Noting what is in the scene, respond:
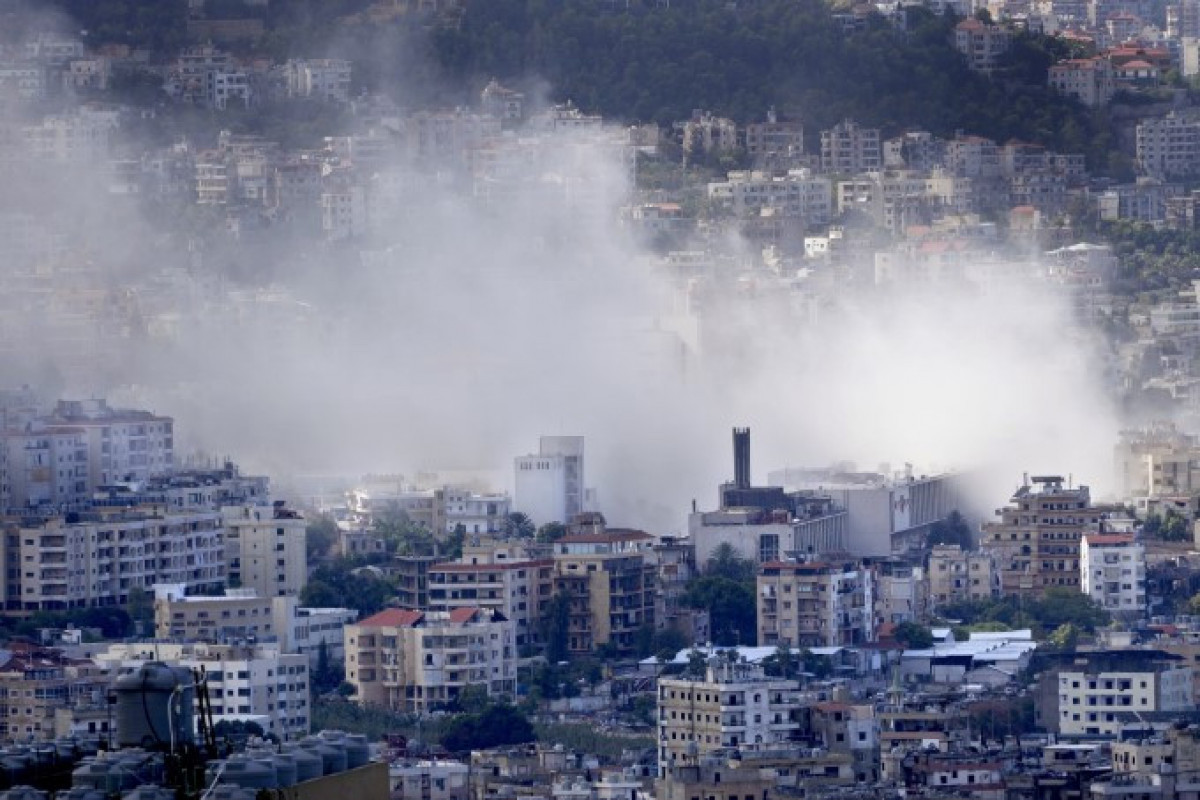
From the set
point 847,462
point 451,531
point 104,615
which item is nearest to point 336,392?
point 847,462

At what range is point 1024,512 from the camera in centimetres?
3806

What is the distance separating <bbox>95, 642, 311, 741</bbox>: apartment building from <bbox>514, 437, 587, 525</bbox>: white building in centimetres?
832

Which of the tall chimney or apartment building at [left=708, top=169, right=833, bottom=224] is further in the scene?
apartment building at [left=708, top=169, right=833, bottom=224]

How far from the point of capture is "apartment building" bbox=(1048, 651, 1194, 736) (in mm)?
29828

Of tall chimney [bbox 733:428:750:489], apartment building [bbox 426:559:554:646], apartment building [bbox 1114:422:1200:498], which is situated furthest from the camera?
apartment building [bbox 1114:422:1200:498]

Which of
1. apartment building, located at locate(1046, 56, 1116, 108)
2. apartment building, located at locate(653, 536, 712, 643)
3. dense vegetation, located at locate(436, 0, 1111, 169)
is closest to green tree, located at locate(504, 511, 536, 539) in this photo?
apartment building, located at locate(653, 536, 712, 643)

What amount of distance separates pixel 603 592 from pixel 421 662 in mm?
2981

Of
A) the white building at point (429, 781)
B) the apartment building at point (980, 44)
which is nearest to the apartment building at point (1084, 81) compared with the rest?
the apartment building at point (980, 44)

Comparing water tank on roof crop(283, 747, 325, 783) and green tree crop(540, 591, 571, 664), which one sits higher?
water tank on roof crop(283, 747, 325, 783)

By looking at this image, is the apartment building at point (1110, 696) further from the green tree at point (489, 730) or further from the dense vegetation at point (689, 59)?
the dense vegetation at point (689, 59)

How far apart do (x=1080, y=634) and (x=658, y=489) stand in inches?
326

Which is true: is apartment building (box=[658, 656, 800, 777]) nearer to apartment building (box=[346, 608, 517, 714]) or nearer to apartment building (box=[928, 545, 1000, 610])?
apartment building (box=[346, 608, 517, 714])

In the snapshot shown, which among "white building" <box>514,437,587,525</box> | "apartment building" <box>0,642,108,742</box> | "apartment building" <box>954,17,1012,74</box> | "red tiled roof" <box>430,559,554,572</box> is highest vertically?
"apartment building" <box>954,17,1012,74</box>

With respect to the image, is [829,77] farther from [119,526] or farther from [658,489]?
[119,526]
